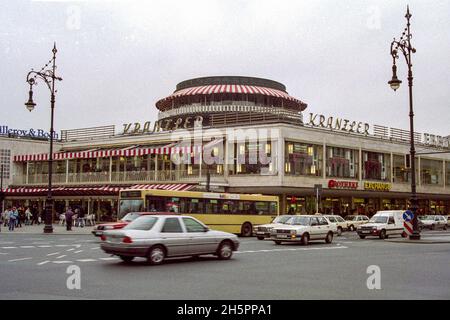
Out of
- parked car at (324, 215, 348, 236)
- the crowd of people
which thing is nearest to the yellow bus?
parked car at (324, 215, 348, 236)

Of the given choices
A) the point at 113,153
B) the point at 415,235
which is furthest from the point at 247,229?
the point at 113,153

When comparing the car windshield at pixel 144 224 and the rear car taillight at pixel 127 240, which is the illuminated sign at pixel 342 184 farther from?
the rear car taillight at pixel 127 240

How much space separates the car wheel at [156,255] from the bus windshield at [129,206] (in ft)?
42.2

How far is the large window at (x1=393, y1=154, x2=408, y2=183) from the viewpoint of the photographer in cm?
5944

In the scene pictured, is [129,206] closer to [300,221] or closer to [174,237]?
[300,221]

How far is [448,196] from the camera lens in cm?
6812

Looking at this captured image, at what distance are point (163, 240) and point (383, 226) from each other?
825 inches

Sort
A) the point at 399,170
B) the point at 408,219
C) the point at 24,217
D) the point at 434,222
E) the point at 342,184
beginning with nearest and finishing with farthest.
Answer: the point at 408,219 < the point at 24,217 < the point at 342,184 < the point at 434,222 < the point at 399,170

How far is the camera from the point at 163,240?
1648 cm

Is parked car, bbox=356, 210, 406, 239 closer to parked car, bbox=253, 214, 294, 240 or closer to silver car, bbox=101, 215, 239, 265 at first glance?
parked car, bbox=253, 214, 294, 240

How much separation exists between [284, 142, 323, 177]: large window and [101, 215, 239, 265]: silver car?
29942 millimetres

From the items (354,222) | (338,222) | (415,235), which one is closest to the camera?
(415,235)

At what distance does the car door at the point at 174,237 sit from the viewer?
655 inches
